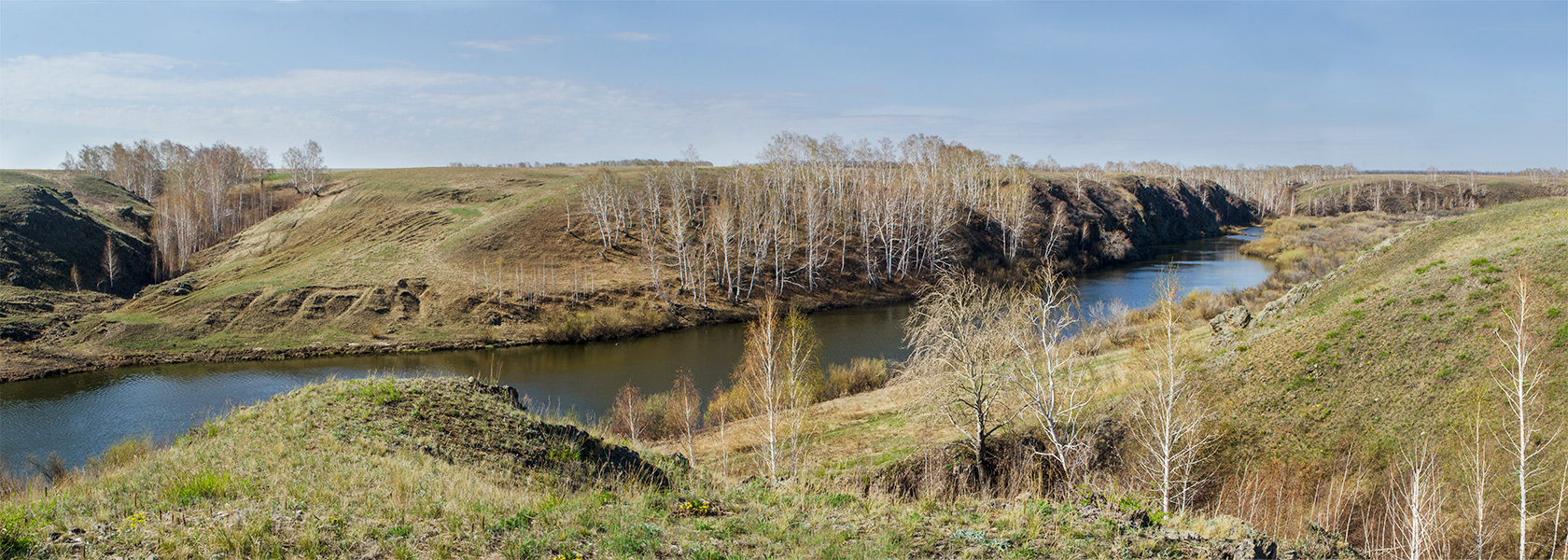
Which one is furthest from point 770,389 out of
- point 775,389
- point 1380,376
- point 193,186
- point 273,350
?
point 193,186

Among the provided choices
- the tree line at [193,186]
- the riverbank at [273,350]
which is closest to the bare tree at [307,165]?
the tree line at [193,186]

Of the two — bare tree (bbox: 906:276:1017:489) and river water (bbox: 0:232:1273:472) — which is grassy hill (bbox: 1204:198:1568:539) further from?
river water (bbox: 0:232:1273:472)

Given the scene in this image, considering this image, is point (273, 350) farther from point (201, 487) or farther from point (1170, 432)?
point (1170, 432)

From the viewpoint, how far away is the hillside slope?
1833 inches

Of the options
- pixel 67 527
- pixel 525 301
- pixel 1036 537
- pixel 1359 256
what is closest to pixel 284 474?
pixel 67 527

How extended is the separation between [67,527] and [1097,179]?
14246cm

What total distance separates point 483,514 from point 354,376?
126 feet

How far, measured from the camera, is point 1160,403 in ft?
56.1

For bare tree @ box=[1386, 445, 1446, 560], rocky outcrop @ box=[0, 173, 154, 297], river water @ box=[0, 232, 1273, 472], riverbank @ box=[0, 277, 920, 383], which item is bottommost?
river water @ box=[0, 232, 1273, 472]

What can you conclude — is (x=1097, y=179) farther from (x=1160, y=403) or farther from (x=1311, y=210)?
(x=1160, y=403)

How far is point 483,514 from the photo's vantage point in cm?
855

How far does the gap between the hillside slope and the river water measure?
8.77 feet

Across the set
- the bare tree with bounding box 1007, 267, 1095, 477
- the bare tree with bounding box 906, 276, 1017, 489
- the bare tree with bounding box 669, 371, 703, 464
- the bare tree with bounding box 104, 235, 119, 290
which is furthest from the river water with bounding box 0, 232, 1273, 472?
the bare tree with bounding box 104, 235, 119, 290

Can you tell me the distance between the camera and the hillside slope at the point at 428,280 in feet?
153
